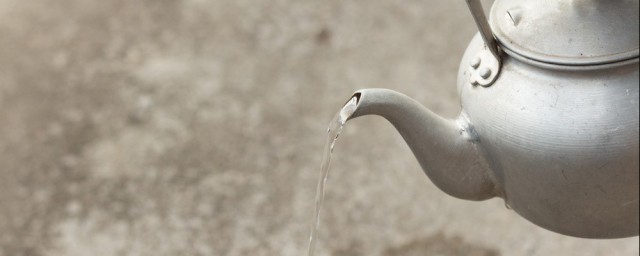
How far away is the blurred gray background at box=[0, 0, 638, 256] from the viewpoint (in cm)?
241

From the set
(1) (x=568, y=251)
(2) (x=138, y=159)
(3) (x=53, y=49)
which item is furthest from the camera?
(3) (x=53, y=49)

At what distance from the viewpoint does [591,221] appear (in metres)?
1.23

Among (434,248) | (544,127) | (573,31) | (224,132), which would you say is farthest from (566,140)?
(224,132)

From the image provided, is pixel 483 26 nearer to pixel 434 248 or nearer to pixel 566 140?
pixel 566 140

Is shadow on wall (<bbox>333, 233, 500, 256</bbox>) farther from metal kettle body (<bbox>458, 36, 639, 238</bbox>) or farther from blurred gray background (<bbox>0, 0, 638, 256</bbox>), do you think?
metal kettle body (<bbox>458, 36, 639, 238</bbox>)

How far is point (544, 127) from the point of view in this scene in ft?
3.83

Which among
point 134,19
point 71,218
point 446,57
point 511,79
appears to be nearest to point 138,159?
point 71,218

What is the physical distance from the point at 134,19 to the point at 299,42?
66 centimetres

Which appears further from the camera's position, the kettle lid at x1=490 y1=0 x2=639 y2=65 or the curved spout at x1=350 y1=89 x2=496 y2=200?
the curved spout at x1=350 y1=89 x2=496 y2=200

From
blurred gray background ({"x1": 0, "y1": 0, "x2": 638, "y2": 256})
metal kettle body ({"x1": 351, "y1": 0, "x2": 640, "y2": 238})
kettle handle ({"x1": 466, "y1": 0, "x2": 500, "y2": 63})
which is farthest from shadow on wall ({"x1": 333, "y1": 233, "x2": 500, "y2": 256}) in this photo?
kettle handle ({"x1": 466, "y1": 0, "x2": 500, "y2": 63})

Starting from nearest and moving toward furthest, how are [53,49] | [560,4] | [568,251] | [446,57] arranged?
[560,4], [568,251], [446,57], [53,49]

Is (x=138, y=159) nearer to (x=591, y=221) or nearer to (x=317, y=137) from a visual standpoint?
(x=317, y=137)

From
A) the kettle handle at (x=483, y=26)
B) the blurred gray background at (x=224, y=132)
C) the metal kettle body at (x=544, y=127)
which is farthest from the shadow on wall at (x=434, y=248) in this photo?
the kettle handle at (x=483, y=26)

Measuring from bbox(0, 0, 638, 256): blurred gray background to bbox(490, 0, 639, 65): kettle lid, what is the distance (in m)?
1.21
